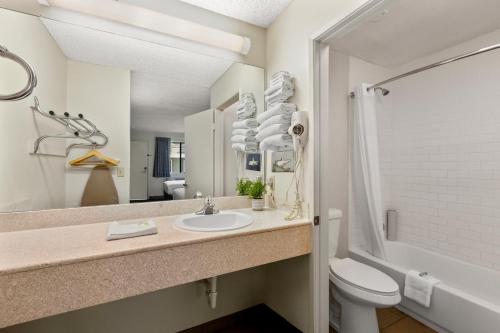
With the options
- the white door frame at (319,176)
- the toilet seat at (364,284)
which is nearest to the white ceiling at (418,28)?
the white door frame at (319,176)

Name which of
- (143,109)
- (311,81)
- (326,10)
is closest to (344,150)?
(311,81)

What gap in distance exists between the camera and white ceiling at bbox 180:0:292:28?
1.58m

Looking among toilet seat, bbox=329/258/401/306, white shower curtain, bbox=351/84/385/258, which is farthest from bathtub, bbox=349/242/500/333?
toilet seat, bbox=329/258/401/306

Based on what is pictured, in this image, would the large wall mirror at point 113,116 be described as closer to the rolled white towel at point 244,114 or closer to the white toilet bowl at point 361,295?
the rolled white towel at point 244,114

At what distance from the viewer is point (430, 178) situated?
7.47 feet

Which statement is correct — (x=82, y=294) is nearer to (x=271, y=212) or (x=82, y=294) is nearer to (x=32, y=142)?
(x=32, y=142)

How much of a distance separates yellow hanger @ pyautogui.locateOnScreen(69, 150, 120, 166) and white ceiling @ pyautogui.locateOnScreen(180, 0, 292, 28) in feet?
3.79

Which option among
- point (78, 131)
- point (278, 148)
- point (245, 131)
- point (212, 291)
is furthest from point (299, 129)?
point (78, 131)

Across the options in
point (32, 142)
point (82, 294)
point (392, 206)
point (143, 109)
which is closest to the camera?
point (82, 294)

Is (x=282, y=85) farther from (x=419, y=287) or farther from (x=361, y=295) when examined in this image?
(x=419, y=287)

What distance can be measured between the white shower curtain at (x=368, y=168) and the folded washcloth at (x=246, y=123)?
3.14ft

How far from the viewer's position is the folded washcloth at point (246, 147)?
1886 mm

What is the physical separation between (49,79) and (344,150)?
2.28 m

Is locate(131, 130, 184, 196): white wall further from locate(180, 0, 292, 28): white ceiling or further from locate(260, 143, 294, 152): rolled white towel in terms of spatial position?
locate(180, 0, 292, 28): white ceiling
